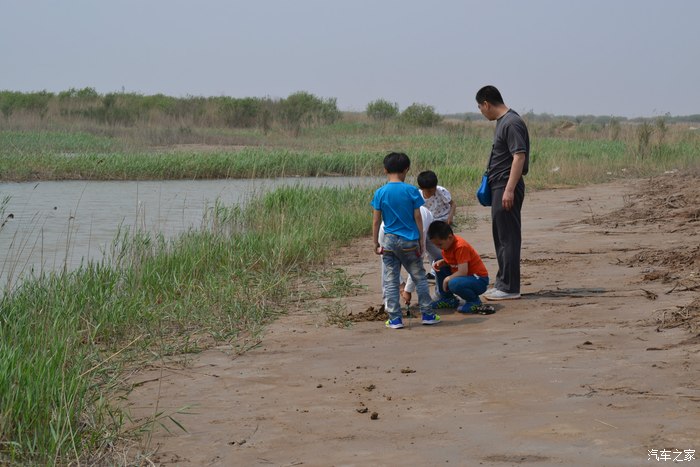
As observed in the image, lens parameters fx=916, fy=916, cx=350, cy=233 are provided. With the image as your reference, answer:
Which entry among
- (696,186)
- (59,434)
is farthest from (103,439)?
(696,186)

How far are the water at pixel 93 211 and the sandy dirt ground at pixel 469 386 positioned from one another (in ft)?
14.5

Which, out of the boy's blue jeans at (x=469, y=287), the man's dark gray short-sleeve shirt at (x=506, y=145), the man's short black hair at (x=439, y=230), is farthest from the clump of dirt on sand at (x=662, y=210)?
the man's short black hair at (x=439, y=230)

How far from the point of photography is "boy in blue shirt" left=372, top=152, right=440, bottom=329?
23.0 feet

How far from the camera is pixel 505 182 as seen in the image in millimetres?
7770

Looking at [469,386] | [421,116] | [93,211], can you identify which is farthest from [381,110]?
[469,386]

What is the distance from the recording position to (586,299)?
768cm

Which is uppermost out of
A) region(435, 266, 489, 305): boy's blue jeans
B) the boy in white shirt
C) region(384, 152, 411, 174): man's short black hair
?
region(384, 152, 411, 174): man's short black hair

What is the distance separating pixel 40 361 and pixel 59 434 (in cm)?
67

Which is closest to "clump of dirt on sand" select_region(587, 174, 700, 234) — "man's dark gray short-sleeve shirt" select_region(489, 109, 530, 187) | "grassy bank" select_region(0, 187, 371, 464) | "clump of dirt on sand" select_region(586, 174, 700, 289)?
"clump of dirt on sand" select_region(586, 174, 700, 289)

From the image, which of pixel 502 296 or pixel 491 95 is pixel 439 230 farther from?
pixel 491 95

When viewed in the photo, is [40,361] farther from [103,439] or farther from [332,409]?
[332,409]

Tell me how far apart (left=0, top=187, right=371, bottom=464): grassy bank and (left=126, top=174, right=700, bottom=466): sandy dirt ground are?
0.33 metres

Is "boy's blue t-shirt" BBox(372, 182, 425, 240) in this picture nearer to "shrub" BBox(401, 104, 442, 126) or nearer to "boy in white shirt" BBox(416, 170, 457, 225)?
"boy in white shirt" BBox(416, 170, 457, 225)

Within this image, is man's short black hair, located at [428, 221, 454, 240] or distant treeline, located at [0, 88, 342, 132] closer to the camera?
man's short black hair, located at [428, 221, 454, 240]
